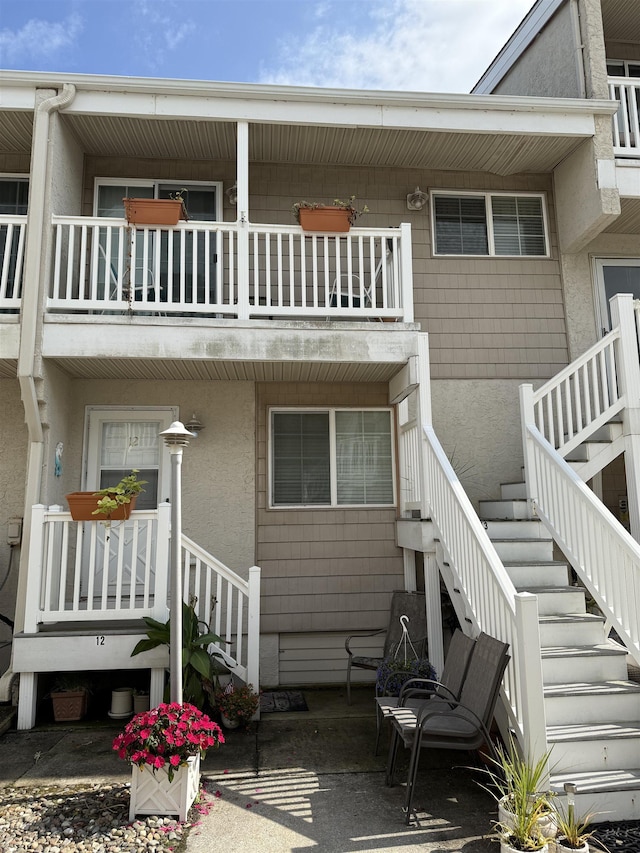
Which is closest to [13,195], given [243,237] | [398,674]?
[243,237]

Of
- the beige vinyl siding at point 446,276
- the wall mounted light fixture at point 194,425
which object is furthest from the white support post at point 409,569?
the wall mounted light fixture at point 194,425

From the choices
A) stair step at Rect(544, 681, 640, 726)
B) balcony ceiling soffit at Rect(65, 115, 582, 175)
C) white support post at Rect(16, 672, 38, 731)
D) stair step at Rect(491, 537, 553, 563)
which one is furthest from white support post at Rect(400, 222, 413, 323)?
white support post at Rect(16, 672, 38, 731)

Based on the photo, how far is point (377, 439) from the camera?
7.27 metres

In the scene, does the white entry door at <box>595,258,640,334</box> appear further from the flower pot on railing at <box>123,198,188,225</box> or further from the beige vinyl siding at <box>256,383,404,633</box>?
the flower pot on railing at <box>123,198,188,225</box>

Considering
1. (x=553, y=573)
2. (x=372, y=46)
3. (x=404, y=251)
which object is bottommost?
(x=553, y=573)

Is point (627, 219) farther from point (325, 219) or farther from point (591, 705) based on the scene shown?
point (591, 705)

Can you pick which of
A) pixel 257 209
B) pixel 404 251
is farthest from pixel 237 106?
pixel 404 251

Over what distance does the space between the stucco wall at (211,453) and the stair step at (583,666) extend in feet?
11.1

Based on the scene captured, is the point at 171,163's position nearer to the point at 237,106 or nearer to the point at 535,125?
the point at 237,106

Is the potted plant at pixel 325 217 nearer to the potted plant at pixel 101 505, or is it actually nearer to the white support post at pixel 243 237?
the white support post at pixel 243 237

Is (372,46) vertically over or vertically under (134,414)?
over

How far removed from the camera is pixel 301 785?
4.11 m

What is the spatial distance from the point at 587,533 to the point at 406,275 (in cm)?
301

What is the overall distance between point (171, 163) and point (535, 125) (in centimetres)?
419
